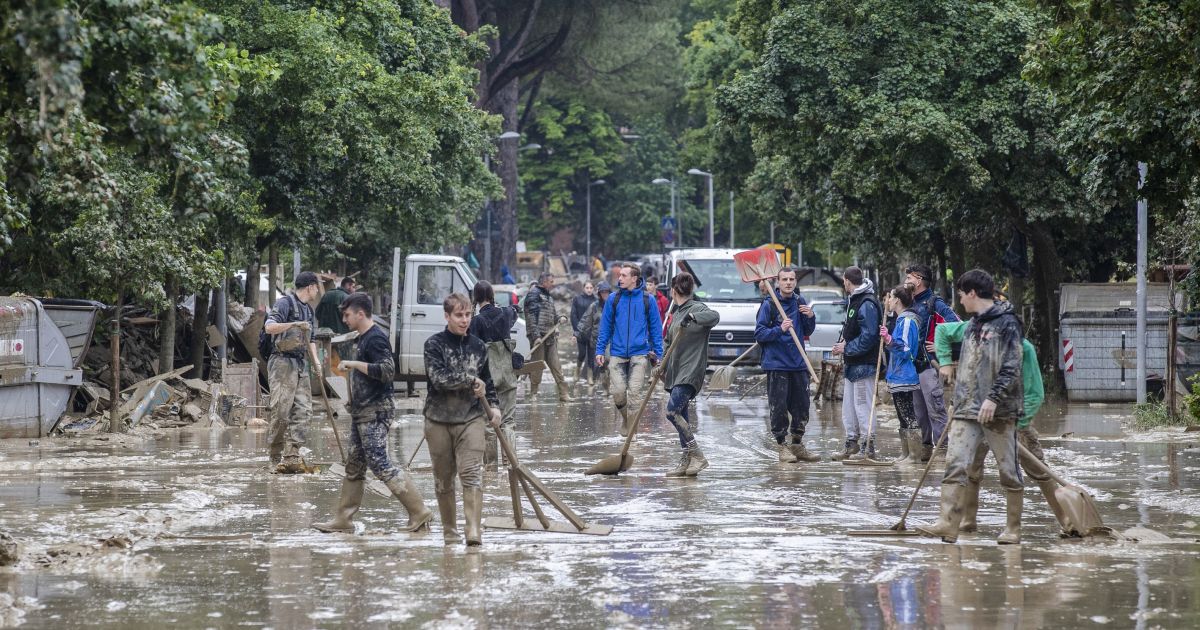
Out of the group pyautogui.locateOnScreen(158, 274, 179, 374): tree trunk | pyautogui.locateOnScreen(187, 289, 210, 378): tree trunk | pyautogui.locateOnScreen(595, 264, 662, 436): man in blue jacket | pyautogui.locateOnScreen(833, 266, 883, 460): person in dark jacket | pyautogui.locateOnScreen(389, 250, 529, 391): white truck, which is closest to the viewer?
pyautogui.locateOnScreen(833, 266, 883, 460): person in dark jacket

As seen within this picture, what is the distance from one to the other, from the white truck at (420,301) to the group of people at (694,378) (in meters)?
5.12

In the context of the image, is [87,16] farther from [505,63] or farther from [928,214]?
[505,63]

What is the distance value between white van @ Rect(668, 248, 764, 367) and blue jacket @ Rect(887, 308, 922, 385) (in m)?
11.8

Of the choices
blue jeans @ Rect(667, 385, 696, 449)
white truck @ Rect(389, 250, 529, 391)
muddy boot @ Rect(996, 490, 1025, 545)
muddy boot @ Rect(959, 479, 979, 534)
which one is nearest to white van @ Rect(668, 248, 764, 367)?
white truck @ Rect(389, 250, 529, 391)

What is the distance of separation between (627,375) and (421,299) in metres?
7.97

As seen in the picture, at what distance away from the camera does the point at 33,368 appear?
16.7 metres

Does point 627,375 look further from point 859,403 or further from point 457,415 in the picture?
point 457,415

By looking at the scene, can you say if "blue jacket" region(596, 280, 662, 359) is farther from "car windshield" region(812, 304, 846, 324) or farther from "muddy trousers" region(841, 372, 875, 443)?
"car windshield" region(812, 304, 846, 324)

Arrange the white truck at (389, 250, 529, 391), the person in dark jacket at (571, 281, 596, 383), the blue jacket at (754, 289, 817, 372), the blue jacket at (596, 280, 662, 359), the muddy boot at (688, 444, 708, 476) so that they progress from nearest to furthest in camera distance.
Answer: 1. the muddy boot at (688, 444, 708, 476)
2. the blue jacket at (754, 289, 817, 372)
3. the blue jacket at (596, 280, 662, 359)
4. the white truck at (389, 250, 529, 391)
5. the person in dark jacket at (571, 281, 596, 383)

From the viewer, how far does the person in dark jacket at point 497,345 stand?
12.9 metres

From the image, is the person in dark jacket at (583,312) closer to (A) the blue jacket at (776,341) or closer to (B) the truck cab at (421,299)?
(B) the truck cab at (421,299)

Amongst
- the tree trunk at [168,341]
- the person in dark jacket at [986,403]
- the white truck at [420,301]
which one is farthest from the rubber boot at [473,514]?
the white truck at [420,301]

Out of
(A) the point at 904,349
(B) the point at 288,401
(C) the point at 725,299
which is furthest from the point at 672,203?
(B) the point at 288,401

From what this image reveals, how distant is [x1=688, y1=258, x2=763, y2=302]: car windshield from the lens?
2847 cm
